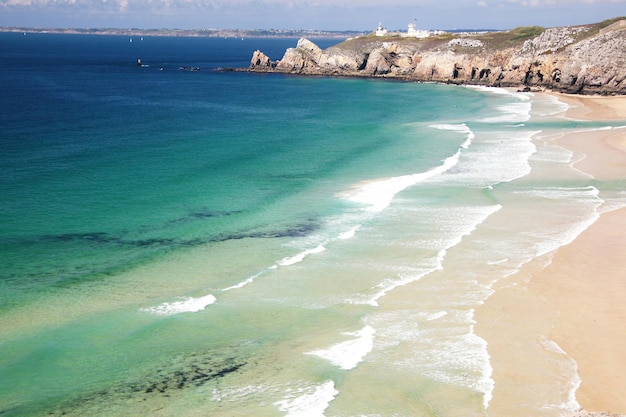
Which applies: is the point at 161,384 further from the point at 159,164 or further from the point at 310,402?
the point at 159,164

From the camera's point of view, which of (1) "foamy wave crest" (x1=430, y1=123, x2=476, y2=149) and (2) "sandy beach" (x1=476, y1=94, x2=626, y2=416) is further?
(1) "foamy wave crest" (x1=430, y1=123, x2=476, y2=149)

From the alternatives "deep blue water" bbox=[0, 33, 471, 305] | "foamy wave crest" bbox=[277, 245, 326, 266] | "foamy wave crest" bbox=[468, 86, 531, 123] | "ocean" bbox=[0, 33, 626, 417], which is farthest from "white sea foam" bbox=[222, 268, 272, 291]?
"foamy wave crest" bbox=[468, 86, 531, 123]

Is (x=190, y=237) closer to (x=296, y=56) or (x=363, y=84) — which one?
(x=363, y=84)

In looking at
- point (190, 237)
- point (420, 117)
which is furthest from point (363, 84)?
point (190, 237)

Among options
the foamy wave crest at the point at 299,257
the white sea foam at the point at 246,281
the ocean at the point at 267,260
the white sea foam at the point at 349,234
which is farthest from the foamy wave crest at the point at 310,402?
the white sea foam at the point at 349,234

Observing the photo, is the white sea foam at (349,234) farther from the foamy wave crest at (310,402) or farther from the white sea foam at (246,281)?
the foamy wave crest at (310,402)

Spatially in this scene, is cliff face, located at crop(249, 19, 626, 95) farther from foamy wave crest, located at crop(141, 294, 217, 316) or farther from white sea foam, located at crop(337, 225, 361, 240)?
foamy wave crest, located at crop(141, 294, 217, 316)

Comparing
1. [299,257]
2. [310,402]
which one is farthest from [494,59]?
[310,402]
